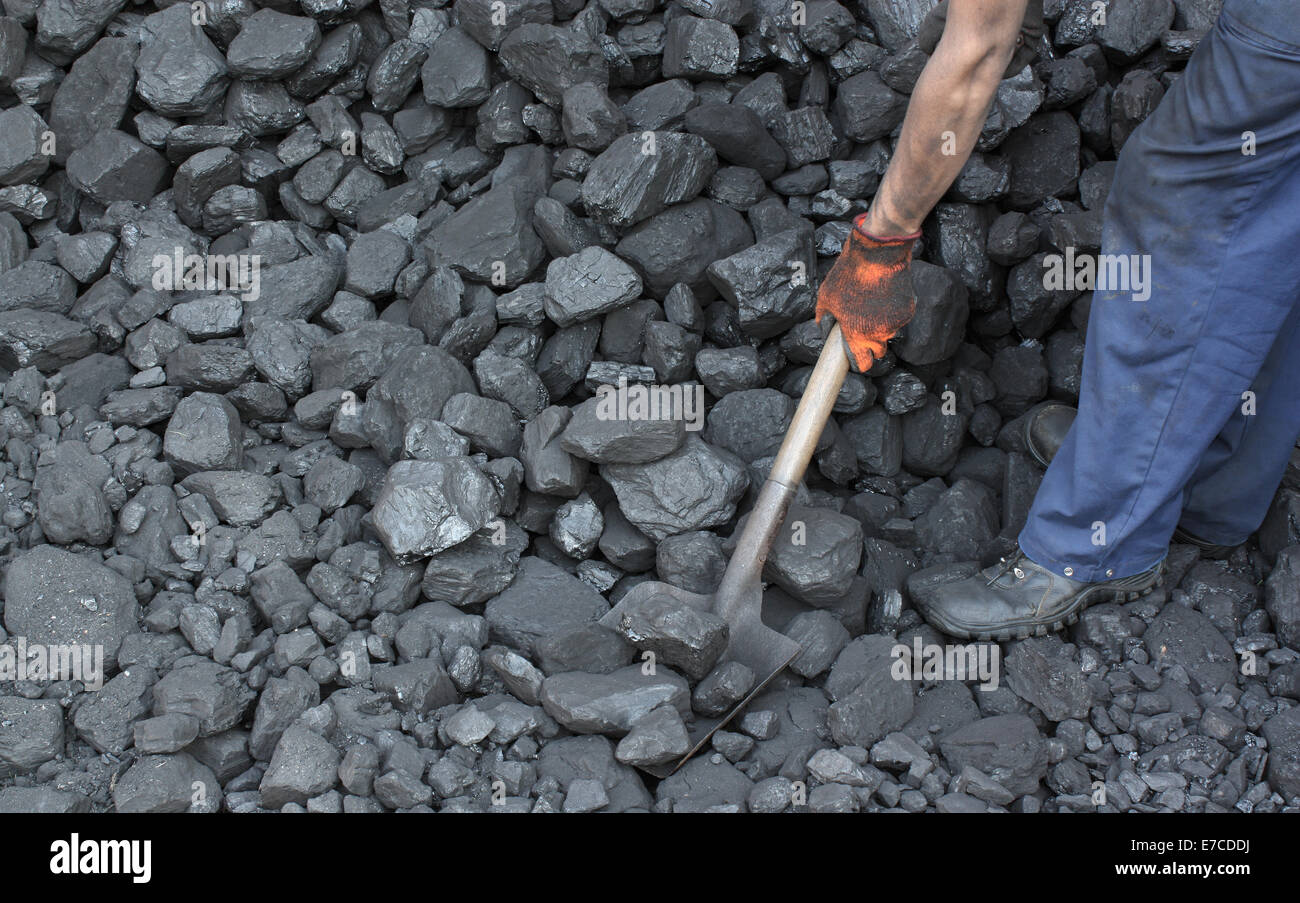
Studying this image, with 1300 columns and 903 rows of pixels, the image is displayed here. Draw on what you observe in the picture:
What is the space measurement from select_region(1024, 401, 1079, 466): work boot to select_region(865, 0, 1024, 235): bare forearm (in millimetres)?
979

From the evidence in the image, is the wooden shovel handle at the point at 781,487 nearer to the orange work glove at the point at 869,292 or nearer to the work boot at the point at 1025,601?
the orange work glove at the point at 869,292

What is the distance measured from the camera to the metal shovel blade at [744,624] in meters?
2.87

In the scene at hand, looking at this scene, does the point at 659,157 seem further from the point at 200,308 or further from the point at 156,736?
the point at 156,736

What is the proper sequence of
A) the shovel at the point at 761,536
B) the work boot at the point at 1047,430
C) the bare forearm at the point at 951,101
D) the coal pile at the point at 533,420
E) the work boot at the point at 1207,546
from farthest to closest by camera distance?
the work boot at the point at 1047,430, the work boot at the point at 1207,546, the shovel at the point at 761,536, the coal pile at the point at 533,420, the bare forearm at the point at 951,101

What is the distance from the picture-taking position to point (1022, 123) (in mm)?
3707

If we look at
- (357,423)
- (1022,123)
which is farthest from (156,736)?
(1022,123)

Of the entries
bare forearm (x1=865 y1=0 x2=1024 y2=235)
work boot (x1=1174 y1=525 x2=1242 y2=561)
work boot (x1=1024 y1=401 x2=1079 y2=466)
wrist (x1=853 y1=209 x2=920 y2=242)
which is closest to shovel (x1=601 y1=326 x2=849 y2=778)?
wrist (x1=853 y1=209 x2=920 y2=242)

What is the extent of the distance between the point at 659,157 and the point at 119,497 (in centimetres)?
191

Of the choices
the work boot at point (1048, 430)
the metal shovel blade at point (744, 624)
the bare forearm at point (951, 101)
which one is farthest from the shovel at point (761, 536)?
the work boot at point (1048, 430)

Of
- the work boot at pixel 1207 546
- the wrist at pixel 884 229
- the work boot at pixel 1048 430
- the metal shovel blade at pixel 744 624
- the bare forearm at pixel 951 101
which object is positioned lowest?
the metal shovel blade at pixel 744 624

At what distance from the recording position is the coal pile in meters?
2.60

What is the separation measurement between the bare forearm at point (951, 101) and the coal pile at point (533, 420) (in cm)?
81

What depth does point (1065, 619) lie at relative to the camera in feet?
9.86

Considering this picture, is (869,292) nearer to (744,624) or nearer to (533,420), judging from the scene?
(744,624)
